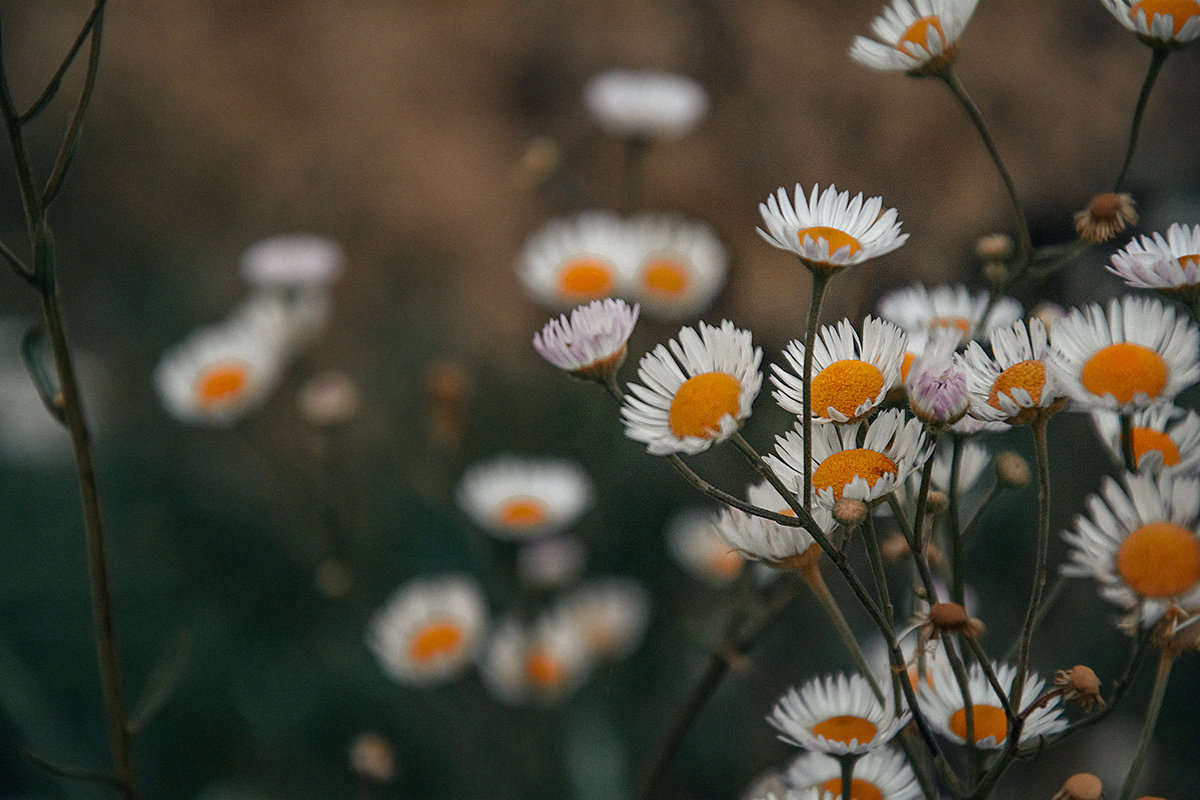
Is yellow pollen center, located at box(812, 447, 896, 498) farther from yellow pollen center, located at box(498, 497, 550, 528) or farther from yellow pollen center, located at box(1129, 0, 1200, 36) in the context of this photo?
yellow pollen center, located at box(498, 497, 550, 528)

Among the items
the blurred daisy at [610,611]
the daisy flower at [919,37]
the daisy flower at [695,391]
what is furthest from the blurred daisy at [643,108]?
the daisy flower at [695,391]

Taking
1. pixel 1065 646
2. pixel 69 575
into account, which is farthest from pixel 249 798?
pixel 1065 646

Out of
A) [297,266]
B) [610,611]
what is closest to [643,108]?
[297,266]

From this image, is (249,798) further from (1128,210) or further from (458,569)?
(1128,210)

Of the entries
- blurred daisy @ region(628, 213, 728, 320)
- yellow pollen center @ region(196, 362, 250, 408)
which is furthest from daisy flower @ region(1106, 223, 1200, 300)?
yellow pollen center @ region(196, 362, 250, 408)

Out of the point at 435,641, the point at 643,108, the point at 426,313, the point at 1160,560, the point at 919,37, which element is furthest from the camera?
the point at 426,313

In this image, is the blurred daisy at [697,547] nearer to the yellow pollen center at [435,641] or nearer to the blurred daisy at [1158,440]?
the yellow pollen center at [435,641]

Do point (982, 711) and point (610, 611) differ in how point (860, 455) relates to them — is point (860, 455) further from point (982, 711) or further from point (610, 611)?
point (610, 611)
